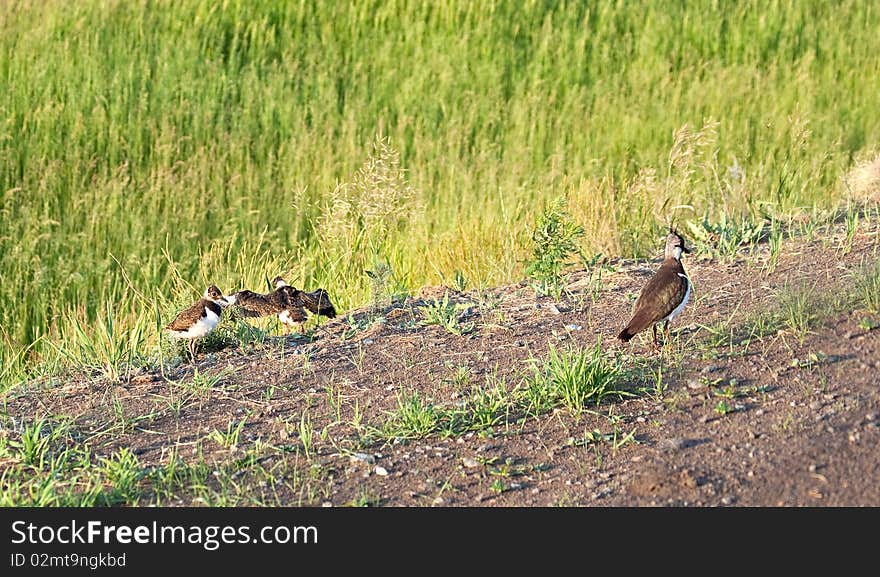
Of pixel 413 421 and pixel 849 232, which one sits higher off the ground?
pixel 849 232

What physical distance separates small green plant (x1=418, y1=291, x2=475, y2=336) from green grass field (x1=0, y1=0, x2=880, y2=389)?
0.68 metres

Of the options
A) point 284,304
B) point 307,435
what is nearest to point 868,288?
point 307,435

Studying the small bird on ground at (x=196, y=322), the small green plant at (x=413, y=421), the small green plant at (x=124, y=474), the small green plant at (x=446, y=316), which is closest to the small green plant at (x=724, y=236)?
the small green plant at (x=446, y=316)

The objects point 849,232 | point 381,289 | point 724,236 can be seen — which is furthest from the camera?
point 724,236

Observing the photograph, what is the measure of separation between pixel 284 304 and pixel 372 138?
12.6 feet

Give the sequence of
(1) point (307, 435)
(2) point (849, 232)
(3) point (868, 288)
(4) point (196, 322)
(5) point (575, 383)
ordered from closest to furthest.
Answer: (1) point (307, 435) < (5) point (575, 383) < (3) point (868, 288) < (4) point (196, 322) < (2) point (849, 232)

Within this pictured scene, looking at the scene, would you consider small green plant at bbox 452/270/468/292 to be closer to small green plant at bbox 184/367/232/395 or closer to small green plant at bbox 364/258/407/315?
small green plant at bbox 364/258/407/315

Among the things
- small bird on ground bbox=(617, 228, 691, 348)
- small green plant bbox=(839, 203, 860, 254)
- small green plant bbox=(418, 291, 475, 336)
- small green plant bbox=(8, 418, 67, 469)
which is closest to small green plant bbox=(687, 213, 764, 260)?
small green plant bbox=(839, 203, 860, 254)

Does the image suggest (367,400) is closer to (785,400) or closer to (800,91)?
(785,400)

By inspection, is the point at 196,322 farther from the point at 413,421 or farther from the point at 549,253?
the point at 549,253

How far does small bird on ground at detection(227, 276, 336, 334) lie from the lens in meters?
6.57

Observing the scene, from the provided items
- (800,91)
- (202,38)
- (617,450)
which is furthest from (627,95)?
(617,450)

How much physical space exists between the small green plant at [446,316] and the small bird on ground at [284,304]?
540 mm

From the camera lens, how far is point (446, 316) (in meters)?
6.41
